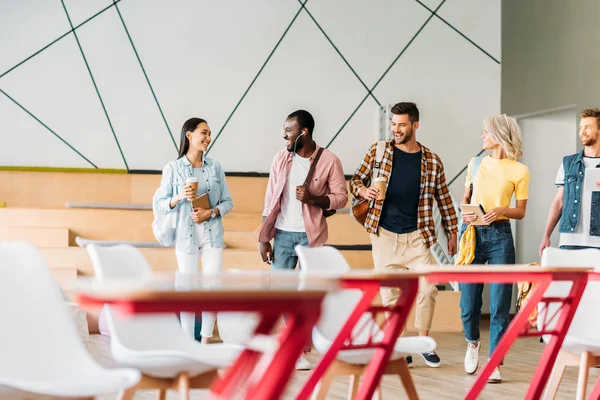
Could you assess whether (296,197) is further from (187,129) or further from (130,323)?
(130,323)

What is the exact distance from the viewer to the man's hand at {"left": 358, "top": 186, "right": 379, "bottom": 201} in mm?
4895

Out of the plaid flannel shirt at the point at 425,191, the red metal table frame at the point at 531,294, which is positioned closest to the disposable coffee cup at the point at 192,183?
the plaid flannel shirt at the point at 425,191

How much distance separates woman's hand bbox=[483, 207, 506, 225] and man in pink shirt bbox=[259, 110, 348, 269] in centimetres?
86

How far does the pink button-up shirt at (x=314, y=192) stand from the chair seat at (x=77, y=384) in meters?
2.74

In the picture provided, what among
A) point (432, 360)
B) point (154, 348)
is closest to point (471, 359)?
point (432, 360)

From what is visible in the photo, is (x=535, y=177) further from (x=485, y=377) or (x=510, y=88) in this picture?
(x=485, y=377)

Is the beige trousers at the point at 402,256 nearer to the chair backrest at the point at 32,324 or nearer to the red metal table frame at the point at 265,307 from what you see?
the chair backrest at the point at 32,324

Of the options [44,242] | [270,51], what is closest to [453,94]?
[270,51]

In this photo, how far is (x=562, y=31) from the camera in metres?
7.84

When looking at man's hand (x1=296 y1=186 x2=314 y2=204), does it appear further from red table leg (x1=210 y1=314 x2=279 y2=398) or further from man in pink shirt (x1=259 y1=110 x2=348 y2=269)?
red table leg (x1=210 y1=314 x2=279 y2=398)

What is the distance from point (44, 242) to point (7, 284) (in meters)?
5.18

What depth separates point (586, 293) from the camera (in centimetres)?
387

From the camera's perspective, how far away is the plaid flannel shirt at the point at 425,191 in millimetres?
5148

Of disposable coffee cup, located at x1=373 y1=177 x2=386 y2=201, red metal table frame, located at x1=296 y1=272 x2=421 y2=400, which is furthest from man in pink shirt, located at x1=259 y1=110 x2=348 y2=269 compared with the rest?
red metal table frame, located at x1=296 y1=272 x2=421 y2=400
